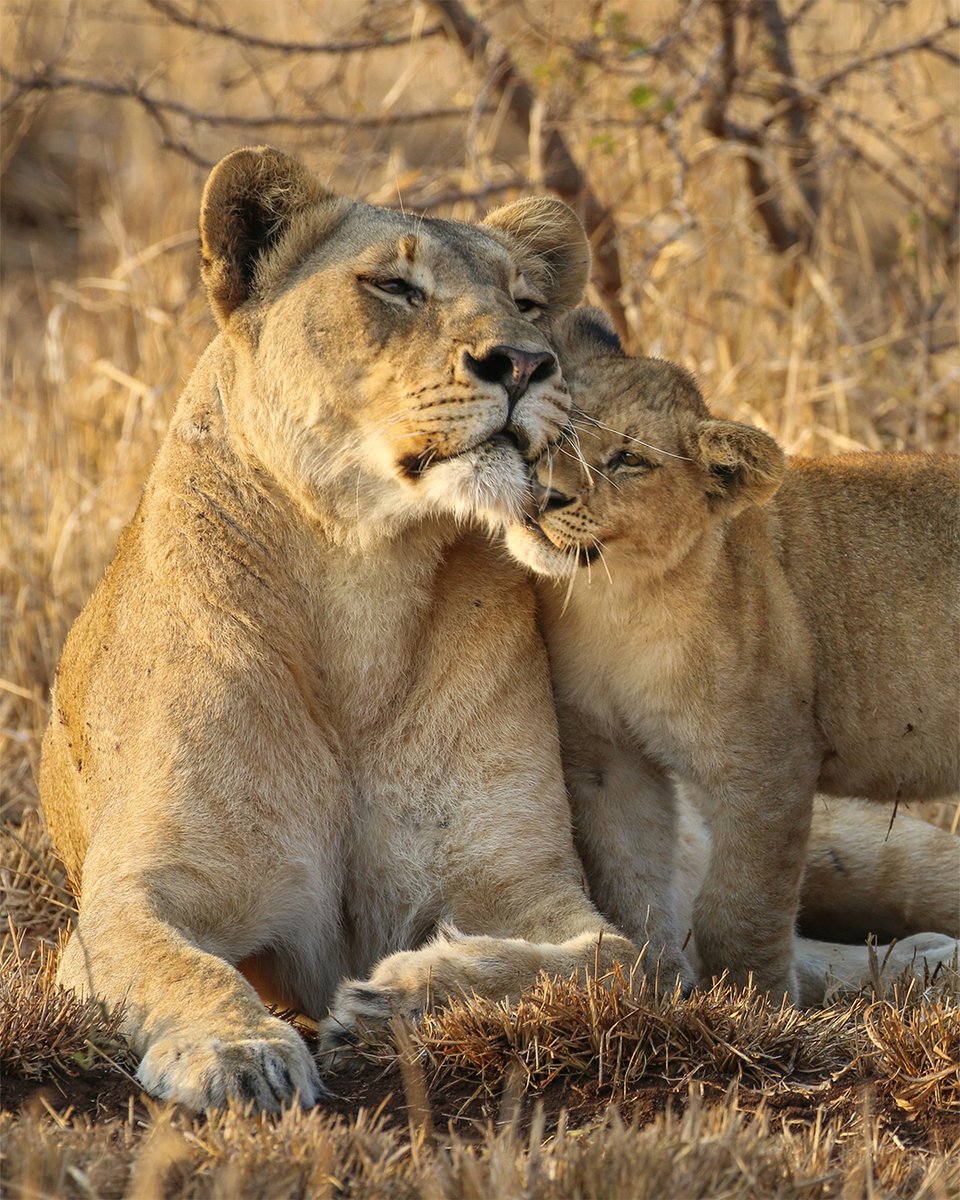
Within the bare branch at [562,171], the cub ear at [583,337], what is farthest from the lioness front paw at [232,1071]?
the bare branch at [562,171]

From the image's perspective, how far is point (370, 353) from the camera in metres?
3.32

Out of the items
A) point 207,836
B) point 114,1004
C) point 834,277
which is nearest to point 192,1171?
point 114,1004

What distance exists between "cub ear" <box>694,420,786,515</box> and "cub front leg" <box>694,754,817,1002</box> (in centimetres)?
57

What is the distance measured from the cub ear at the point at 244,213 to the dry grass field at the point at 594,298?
1.47m

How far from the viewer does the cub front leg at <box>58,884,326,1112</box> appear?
274cm

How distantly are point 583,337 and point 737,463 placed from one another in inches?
19.8

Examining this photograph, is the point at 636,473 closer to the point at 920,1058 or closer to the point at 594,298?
the point at 920,1058

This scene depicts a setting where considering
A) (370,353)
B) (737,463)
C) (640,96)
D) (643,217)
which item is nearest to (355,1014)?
(370,353)

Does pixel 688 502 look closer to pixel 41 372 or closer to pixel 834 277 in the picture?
pixel 834 277

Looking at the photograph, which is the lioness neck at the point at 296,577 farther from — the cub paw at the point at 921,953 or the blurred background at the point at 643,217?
the blurred background at the point at 643,217

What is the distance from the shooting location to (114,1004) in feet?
9.95

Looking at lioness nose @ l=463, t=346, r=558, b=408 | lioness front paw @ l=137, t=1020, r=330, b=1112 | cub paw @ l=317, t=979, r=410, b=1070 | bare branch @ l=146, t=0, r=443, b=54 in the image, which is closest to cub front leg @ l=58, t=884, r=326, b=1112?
lioness front paw @ l=137, t=1020, r=330, b=1112

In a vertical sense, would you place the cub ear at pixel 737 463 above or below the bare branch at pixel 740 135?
below

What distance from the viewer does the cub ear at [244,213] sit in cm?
348
